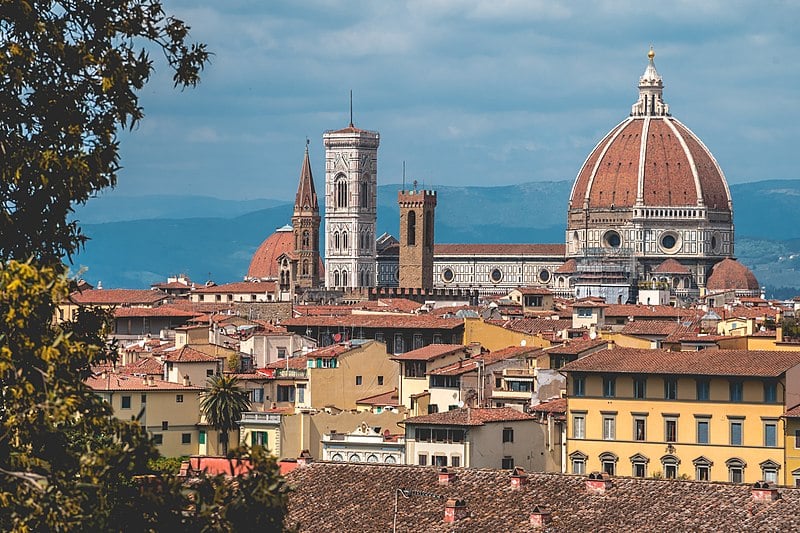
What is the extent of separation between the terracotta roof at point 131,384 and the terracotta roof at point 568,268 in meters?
129

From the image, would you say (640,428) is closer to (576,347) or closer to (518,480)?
(576,347)

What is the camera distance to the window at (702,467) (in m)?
48.1

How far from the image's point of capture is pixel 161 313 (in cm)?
9962

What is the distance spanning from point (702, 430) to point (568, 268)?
142 m

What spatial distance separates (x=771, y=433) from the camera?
47625 mm

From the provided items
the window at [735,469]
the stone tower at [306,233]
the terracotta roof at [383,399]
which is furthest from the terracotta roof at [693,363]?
the stone tower at [306,233]

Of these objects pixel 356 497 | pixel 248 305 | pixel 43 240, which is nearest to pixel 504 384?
pixel 356 497

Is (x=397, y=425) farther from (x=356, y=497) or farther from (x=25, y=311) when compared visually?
(x=25, y=311)

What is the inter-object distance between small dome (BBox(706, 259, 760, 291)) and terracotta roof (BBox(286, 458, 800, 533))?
150 m

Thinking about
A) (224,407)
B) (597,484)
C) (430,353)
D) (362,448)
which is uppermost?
(430,353)

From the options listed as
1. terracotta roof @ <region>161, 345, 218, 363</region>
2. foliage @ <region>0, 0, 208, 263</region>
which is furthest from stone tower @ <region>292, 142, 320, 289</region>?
foliage @ <region>0, 0, 208, 263</region>

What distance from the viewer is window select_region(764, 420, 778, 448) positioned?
4756cm

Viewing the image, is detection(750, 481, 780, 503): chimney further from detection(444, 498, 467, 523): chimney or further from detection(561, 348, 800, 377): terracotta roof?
detection(561, 348, 800, 377): terracotta roof

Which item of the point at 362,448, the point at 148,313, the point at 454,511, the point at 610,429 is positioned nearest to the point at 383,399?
the point at 610,429
